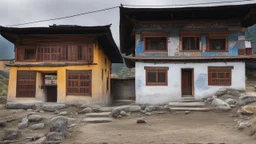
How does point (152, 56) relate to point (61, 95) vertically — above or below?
above

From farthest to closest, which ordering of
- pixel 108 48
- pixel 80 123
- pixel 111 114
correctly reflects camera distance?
pixel 108 48, pixel 111 114, pixel 80 123

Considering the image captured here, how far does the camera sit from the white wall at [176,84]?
50.8ft

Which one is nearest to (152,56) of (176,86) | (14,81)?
(176,86)

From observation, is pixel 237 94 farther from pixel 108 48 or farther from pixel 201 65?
pixel 108 48

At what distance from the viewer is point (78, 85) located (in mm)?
15703

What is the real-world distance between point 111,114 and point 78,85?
4380mm

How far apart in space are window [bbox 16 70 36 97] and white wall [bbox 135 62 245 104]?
781 cm

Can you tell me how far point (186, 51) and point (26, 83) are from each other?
12.4 meters

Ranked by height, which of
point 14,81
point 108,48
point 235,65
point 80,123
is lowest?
point 80,123

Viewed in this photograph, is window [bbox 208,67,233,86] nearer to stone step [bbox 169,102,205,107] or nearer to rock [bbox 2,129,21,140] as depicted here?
stone step [bbox 169,102,205,107]

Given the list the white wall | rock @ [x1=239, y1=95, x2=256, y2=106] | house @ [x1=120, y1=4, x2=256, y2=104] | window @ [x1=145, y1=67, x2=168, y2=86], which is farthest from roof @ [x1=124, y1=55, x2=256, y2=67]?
rock @ [x1=239, y1=95, x2=256, y2=106]

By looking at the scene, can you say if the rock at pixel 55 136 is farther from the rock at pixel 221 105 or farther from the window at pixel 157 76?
the rock at pixel 221 105

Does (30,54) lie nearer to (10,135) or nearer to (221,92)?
(10,135)

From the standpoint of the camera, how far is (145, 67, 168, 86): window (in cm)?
1566
